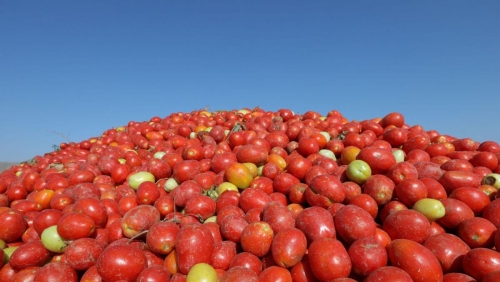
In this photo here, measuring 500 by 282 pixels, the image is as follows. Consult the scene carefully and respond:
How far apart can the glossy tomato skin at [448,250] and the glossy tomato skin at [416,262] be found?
0.75ft

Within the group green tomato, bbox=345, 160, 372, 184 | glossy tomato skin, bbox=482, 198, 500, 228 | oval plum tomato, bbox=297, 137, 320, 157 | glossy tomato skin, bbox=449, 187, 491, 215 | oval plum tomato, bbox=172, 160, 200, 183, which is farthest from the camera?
oval plum tomato, bbox=297, 137, 320, 157

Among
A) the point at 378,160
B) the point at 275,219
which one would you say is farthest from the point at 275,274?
the point at 378,160

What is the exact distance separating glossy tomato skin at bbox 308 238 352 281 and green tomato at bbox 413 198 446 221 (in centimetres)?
130

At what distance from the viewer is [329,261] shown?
99.0 inches

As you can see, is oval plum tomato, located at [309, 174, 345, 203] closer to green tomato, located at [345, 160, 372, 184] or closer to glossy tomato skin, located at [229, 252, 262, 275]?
green tomato, located at [345, 160, 372, 184]

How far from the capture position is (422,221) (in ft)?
9.66

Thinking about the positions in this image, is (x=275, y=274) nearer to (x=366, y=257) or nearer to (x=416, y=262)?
(x=366, y=257)

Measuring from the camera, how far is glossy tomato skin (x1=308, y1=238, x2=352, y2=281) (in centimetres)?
250

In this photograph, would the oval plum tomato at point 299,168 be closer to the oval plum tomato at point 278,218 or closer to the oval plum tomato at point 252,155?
the oval plum tomato at point 252,155

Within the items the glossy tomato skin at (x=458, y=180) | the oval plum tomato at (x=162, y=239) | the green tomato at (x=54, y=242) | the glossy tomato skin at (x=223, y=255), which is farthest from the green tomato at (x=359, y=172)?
the green tomato at (x=54, y=242)

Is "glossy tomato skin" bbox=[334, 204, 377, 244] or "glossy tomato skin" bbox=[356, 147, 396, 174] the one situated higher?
→ "glossy tomato skin" bbox=[356, 147, 396, 174]

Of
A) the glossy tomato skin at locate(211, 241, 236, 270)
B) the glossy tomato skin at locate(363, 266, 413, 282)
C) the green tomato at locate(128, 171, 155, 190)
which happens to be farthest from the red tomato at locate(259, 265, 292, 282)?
the green tomato at locate(128, 171, 155, 190)

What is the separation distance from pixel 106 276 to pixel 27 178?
187 inches

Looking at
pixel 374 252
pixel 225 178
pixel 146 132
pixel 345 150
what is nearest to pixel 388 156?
pixel 345 150
